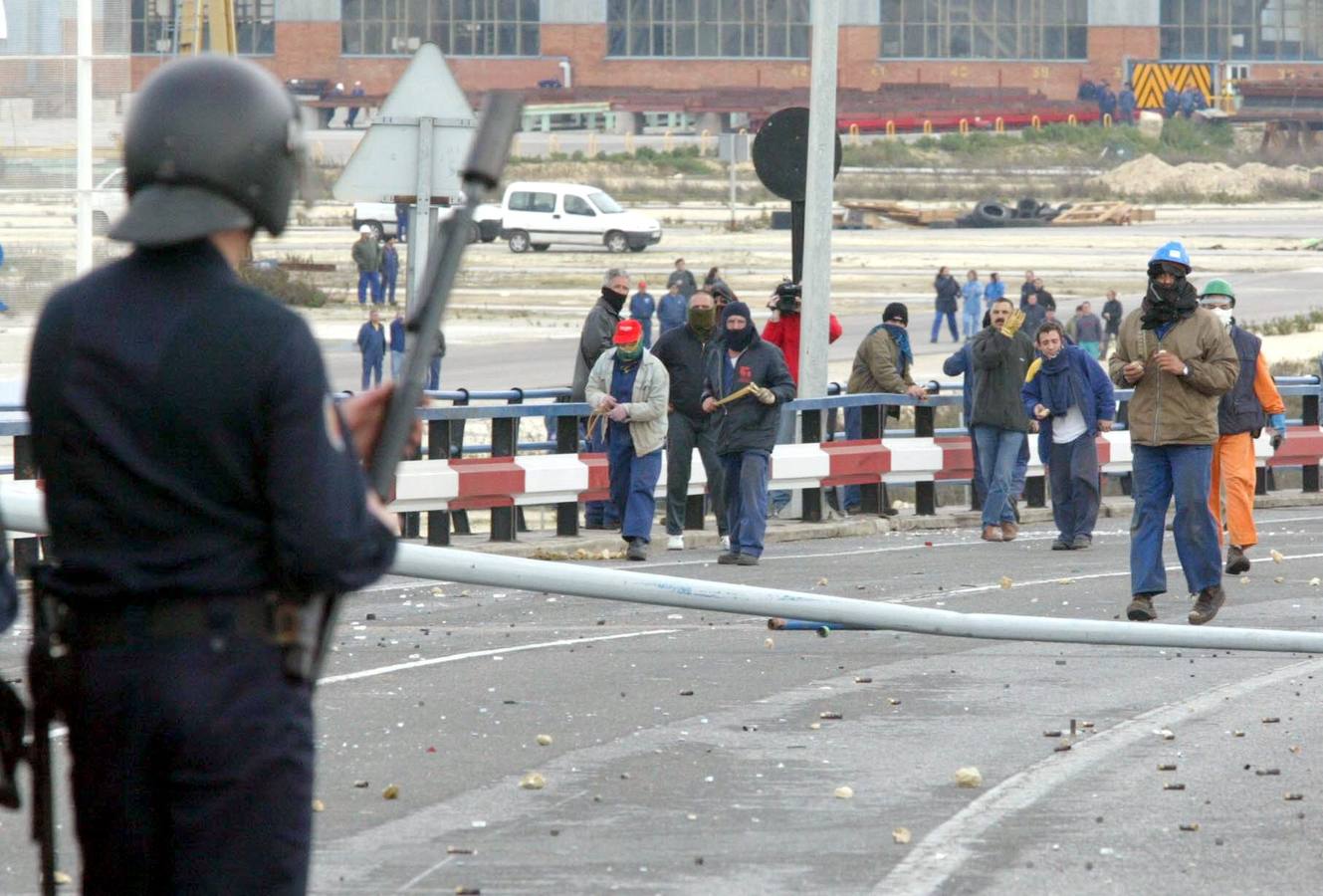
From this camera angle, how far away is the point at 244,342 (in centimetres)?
315

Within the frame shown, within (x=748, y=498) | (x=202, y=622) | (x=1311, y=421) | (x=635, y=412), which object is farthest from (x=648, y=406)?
(x=202, y=622)

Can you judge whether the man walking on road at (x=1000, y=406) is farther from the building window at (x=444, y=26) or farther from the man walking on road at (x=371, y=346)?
the building window at (x=444, y=26)

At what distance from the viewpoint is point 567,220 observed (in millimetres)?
56688

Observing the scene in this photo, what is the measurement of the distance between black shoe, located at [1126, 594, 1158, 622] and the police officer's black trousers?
8437mm

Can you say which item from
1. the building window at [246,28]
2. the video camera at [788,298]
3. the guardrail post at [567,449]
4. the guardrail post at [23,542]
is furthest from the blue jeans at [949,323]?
the building window at [246,28]

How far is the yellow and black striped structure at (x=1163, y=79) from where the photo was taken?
97688 millimetres

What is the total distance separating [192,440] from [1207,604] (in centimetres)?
878

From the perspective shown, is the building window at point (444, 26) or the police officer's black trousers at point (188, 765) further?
the building window at point (444, 26)

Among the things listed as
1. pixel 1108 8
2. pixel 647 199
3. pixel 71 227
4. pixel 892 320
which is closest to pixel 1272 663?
pixel 892 320

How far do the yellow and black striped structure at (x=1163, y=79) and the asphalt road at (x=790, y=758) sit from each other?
290 feet

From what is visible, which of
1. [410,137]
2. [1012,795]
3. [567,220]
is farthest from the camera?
[567,220]

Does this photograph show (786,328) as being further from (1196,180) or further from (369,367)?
(1196,180)

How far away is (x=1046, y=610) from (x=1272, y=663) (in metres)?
2.01

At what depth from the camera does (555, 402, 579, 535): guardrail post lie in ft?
52.9
